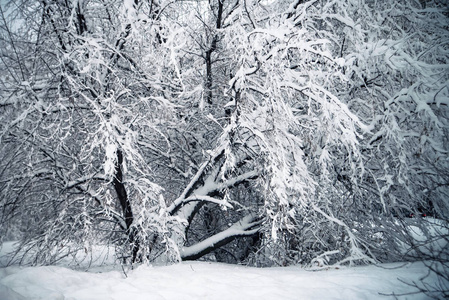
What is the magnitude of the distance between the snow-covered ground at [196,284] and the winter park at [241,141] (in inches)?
1.1

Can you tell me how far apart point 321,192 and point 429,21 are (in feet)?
11.1

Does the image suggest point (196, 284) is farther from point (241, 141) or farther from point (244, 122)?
point (244, 122)

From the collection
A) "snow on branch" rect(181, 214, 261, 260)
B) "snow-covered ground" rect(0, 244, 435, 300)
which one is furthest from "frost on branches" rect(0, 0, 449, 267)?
"snow-covered ground" rect(0, 244, 435, 300)

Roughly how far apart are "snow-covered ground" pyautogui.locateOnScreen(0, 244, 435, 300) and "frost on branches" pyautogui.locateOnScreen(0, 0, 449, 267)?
62 centimetres

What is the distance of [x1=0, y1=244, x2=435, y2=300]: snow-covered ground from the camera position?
2832mm

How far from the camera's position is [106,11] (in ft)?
16.8

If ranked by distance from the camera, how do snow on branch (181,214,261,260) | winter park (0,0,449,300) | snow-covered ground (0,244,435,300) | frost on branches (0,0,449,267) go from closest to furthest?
snow-covered ground (0,244,435,300), winter park (0,0,449,300), frost on branches (0,0,449,267), snow on branch (181,214,261,260)

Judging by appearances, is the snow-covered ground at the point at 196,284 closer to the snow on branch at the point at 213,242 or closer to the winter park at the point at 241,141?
the winter park at the point at 241,141

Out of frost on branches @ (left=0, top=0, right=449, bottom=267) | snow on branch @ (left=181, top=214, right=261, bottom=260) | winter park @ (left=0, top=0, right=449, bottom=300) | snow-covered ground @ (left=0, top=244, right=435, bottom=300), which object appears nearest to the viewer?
snow-covered ground @ (left=0, top=244, right=435, bottom=300)

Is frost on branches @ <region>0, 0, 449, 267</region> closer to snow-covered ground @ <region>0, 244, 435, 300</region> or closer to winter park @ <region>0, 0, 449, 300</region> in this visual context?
winter park @ <region>0, 0, 449, 300</region>

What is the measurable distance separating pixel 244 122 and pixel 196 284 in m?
2.30

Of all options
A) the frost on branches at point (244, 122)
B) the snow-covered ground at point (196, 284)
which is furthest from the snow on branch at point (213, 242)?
the snow-covered ground at point (196, 284)

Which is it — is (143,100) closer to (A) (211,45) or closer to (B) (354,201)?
(A) (211,45)

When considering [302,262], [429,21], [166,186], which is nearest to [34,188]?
[166,186]
